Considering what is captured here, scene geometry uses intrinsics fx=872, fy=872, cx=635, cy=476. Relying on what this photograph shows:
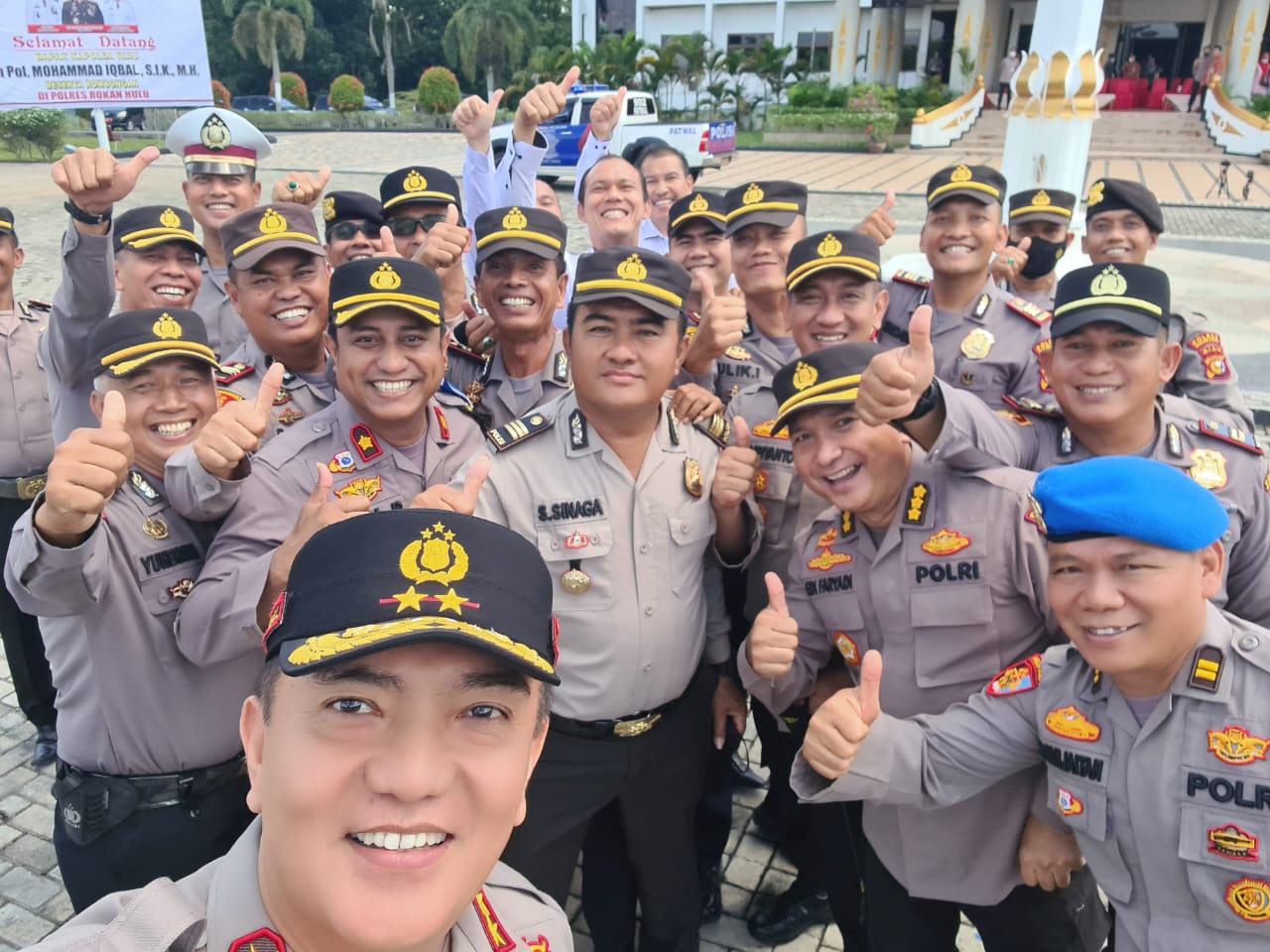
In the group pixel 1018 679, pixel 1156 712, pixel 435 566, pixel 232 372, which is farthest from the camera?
pixel 232 372

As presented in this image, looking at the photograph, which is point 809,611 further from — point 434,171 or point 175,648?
point 434,171

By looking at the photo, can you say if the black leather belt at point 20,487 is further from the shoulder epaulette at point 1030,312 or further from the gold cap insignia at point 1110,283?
the shoulder epaulette at point 1030,312

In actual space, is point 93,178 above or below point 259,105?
below

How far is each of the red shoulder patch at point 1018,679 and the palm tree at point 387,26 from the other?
53.5 metres

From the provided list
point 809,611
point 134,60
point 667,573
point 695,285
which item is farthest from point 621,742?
point 134,60

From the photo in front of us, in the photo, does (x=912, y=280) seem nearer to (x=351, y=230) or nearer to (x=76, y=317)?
(x=351, y=230)

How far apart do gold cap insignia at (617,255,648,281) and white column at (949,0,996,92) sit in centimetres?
3344

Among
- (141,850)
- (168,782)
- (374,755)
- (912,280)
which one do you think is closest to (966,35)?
(912,280)

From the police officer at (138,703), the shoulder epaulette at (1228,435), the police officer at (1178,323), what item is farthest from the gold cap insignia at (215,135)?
the shoulder epaulette at (1228,435)

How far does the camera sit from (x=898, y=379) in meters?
2.33

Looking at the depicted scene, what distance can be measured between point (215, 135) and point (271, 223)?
5.84 ft

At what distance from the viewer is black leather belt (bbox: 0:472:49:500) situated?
405 centimetres

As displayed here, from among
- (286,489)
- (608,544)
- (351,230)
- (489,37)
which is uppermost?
(489,37)

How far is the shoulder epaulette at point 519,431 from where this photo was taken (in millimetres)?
2824
